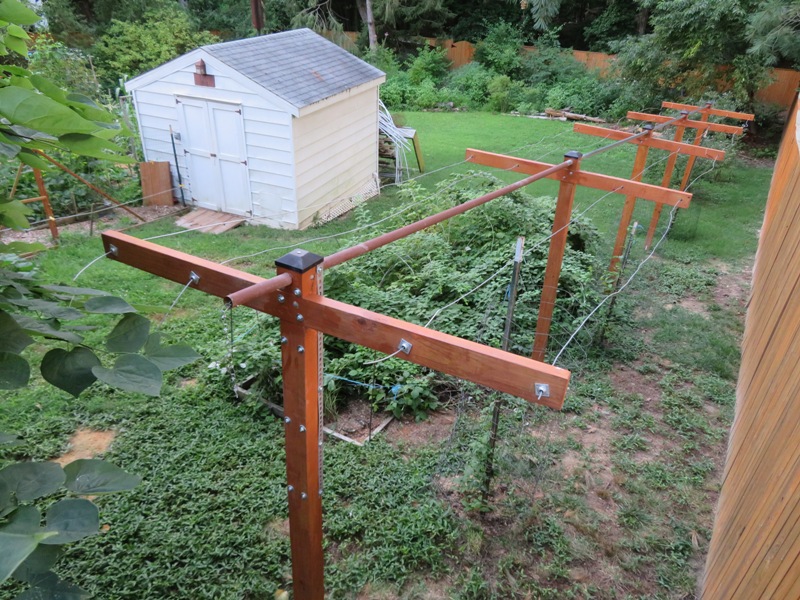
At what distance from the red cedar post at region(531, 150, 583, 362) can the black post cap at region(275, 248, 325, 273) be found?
9.26ft

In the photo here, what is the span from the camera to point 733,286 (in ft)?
22.9

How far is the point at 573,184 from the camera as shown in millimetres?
4250

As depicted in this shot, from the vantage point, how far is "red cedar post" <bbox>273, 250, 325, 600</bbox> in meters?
1.81

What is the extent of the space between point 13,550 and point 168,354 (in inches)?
26.3

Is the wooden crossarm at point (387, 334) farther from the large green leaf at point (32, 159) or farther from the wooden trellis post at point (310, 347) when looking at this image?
the large green leaf at point (32, 159)

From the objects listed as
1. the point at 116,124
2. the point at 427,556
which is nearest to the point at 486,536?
the point at 427,556

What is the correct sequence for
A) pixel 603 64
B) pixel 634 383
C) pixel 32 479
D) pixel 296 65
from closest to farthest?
1. pixel 32 479
2. pixel 634 383
3. pixel 296 65
4. pixel 603 64

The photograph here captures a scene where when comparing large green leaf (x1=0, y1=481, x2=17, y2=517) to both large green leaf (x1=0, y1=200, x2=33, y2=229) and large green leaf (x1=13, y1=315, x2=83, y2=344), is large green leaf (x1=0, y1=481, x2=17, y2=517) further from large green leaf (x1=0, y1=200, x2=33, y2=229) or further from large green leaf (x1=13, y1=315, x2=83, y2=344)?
large green leaf (x1=0, y1=200, x2=33, y2=229)

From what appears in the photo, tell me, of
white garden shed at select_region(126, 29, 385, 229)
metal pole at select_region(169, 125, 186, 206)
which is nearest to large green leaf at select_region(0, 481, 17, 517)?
white garden shed at select_region(126, 29, 385, 229)

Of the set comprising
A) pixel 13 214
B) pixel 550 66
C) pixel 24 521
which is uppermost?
pixel 13 214

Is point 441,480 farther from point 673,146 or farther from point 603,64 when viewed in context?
point 603,64

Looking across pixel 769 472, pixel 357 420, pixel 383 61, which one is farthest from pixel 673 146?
→ pixel 383 61

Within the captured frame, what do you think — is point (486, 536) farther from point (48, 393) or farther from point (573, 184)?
point (48, 393)

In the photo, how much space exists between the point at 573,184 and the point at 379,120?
30.3ft
